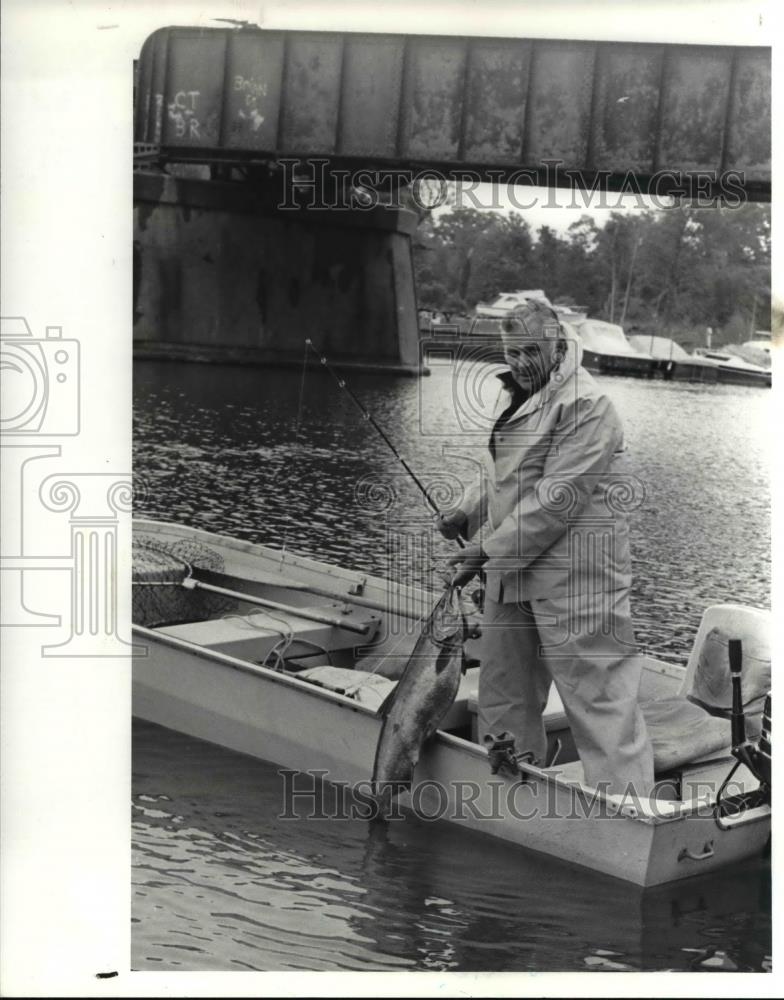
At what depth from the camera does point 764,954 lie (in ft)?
16.5

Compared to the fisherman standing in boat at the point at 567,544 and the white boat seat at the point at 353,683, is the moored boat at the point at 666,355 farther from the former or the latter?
the fisherman standing in boat at the point at 567,544

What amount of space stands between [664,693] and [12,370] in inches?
148

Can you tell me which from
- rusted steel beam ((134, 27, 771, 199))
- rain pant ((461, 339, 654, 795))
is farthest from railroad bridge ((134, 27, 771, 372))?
rain pant ((461, 339, 654, 795))

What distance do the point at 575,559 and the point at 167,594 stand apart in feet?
11.0

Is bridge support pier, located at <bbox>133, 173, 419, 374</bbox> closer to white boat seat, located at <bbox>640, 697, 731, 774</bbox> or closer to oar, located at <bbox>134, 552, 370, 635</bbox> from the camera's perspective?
oar, located at <bbox>134, 552, 370, 635</bbox>

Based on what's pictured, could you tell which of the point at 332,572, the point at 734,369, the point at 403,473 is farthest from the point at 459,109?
the point at 734,369

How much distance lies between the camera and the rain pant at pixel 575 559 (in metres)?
5.00

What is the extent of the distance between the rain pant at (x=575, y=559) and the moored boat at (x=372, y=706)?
0.26 meters

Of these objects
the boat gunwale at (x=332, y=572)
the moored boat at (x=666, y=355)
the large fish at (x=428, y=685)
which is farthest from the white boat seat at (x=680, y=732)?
the moored boat at (x=666, y=355)

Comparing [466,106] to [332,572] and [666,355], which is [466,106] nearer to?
[332,572]

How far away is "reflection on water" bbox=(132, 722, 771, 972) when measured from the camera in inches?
192

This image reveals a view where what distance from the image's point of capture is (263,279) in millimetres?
16719

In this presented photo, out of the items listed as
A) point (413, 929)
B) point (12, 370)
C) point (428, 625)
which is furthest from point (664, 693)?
point (12, 370)

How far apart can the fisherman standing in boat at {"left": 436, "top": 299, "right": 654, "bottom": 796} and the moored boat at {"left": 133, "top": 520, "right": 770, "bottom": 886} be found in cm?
26
